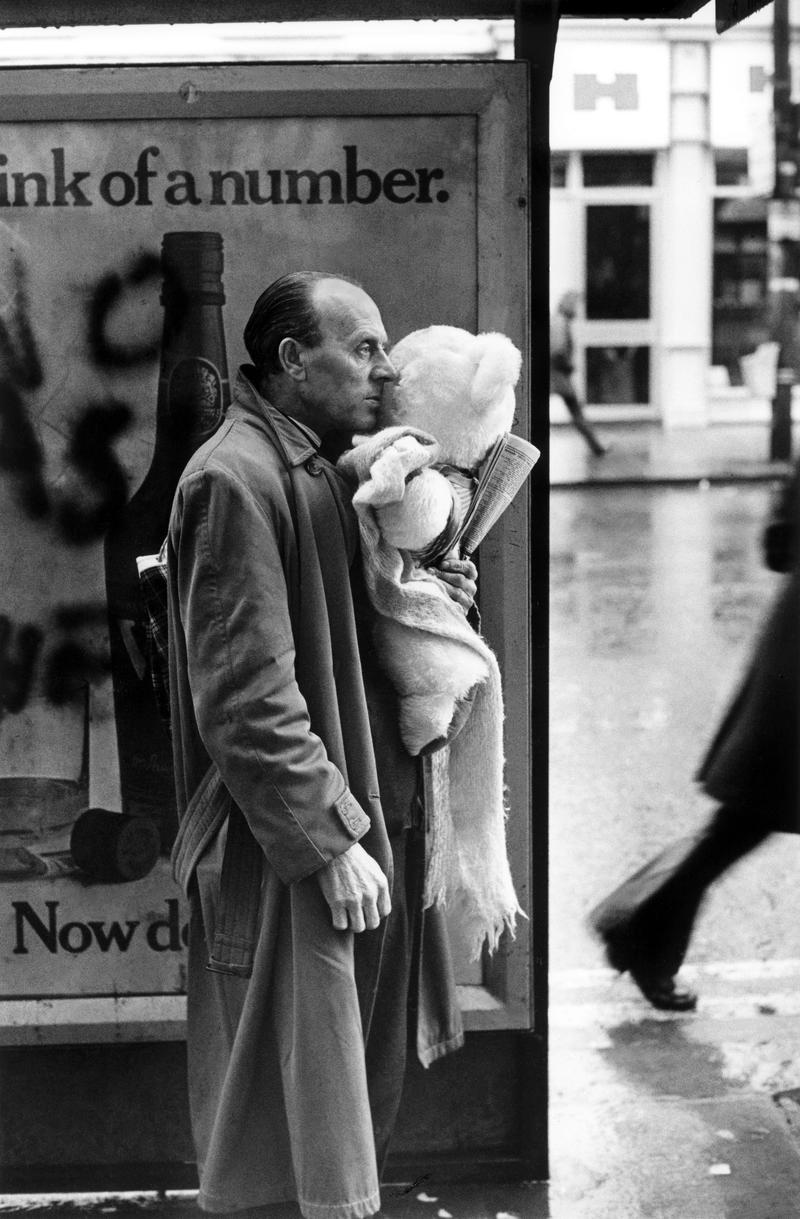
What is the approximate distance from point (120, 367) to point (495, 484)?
73cm

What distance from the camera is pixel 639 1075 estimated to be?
4023 mm

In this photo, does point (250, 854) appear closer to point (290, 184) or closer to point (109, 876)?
point (109, 876)

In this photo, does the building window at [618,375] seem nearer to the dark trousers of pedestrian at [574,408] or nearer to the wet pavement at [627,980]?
the dark trousers of pedestrian at [574,408]

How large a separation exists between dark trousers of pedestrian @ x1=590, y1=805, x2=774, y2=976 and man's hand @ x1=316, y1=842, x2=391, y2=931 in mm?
1836

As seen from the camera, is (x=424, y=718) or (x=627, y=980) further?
(x=627, y=980)

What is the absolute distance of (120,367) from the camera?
3100mm

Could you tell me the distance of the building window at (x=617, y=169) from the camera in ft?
69.5

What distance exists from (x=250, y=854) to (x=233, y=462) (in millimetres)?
636

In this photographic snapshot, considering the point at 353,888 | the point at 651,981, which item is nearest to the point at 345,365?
the point at 353,888

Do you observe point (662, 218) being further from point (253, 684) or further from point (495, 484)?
point (253, 684)

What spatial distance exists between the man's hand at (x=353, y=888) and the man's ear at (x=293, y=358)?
0.77 m

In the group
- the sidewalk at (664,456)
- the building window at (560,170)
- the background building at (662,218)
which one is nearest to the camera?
the sidewalk at (664,456)

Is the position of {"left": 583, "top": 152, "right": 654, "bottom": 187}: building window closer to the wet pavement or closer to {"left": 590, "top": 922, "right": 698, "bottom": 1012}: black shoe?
the wet pavement

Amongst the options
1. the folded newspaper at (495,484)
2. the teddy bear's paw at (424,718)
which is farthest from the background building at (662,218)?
Result: the teddy bear's paw at (424,718)
